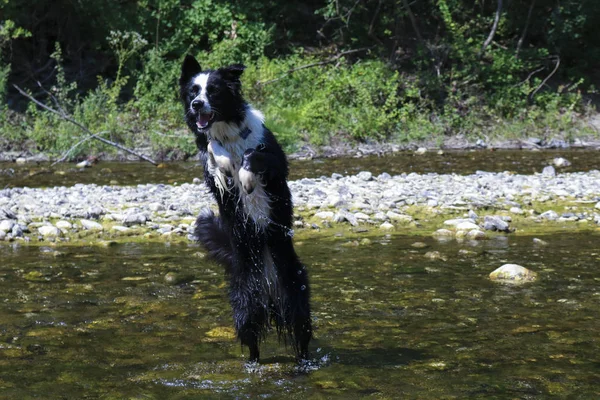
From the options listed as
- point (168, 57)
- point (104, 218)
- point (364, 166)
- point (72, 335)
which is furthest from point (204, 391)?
point (168, 57)

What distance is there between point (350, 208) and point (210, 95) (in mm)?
5563

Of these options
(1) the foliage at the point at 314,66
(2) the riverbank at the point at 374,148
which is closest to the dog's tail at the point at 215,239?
(2) the riverbank at the point at 374,148

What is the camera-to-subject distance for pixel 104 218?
33.0ft

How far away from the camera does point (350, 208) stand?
10.3 meters

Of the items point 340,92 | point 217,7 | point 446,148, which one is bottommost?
point 446,148

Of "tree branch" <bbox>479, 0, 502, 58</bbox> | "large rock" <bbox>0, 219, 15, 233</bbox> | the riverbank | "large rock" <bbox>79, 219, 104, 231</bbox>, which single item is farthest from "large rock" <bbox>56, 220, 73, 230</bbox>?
"tree branch" <bbox>479, 0, 502, 58</bbox>

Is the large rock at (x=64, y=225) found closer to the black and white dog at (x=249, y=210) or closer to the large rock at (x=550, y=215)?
the black and white dog at (x=249, y=210)

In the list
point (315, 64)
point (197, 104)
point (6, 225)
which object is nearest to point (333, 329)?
point (197, 104)

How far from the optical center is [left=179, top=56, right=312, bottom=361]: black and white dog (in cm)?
491

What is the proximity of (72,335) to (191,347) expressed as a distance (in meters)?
0.94

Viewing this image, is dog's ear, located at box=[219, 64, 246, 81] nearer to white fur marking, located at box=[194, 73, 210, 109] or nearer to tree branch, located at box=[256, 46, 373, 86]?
white fur marking, located at box=[194, 73, 210, 109]

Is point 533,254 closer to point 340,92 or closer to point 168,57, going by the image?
point 340,92

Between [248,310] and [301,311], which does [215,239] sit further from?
[301,311]

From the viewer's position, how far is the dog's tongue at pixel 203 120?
16.0ft
